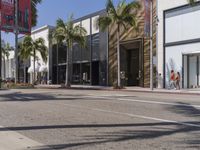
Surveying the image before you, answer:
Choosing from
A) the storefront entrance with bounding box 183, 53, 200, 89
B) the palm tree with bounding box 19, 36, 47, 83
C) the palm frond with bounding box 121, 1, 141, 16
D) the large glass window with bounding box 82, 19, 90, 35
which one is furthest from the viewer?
the palm tree with bounding box 19, 36, 47, 83

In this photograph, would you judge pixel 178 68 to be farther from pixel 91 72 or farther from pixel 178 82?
A: pixel 91 72

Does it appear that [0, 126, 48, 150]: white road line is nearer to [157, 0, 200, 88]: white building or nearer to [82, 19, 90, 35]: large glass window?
[157, 0, 200, 88]: white building

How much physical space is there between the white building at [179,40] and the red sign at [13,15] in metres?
12.1

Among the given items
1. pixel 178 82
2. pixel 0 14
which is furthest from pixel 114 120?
pixel 0 14

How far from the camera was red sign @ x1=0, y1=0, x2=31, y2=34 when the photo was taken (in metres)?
40.2

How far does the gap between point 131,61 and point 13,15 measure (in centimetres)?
1388

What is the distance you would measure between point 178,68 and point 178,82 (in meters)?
1.75

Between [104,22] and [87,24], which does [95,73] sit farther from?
[104,22]

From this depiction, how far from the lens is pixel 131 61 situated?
158ft

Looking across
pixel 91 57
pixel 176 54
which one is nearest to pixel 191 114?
pixel 176 54

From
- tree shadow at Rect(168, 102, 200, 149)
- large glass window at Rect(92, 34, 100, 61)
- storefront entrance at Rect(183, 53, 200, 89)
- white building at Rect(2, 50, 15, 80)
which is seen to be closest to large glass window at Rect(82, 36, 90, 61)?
large glass window at Rect(92, 34, 100, 61)

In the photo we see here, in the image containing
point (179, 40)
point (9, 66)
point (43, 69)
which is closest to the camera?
point (179, 40)

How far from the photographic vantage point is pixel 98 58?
52906 mm

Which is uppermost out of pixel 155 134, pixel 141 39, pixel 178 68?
pixel 141 39
